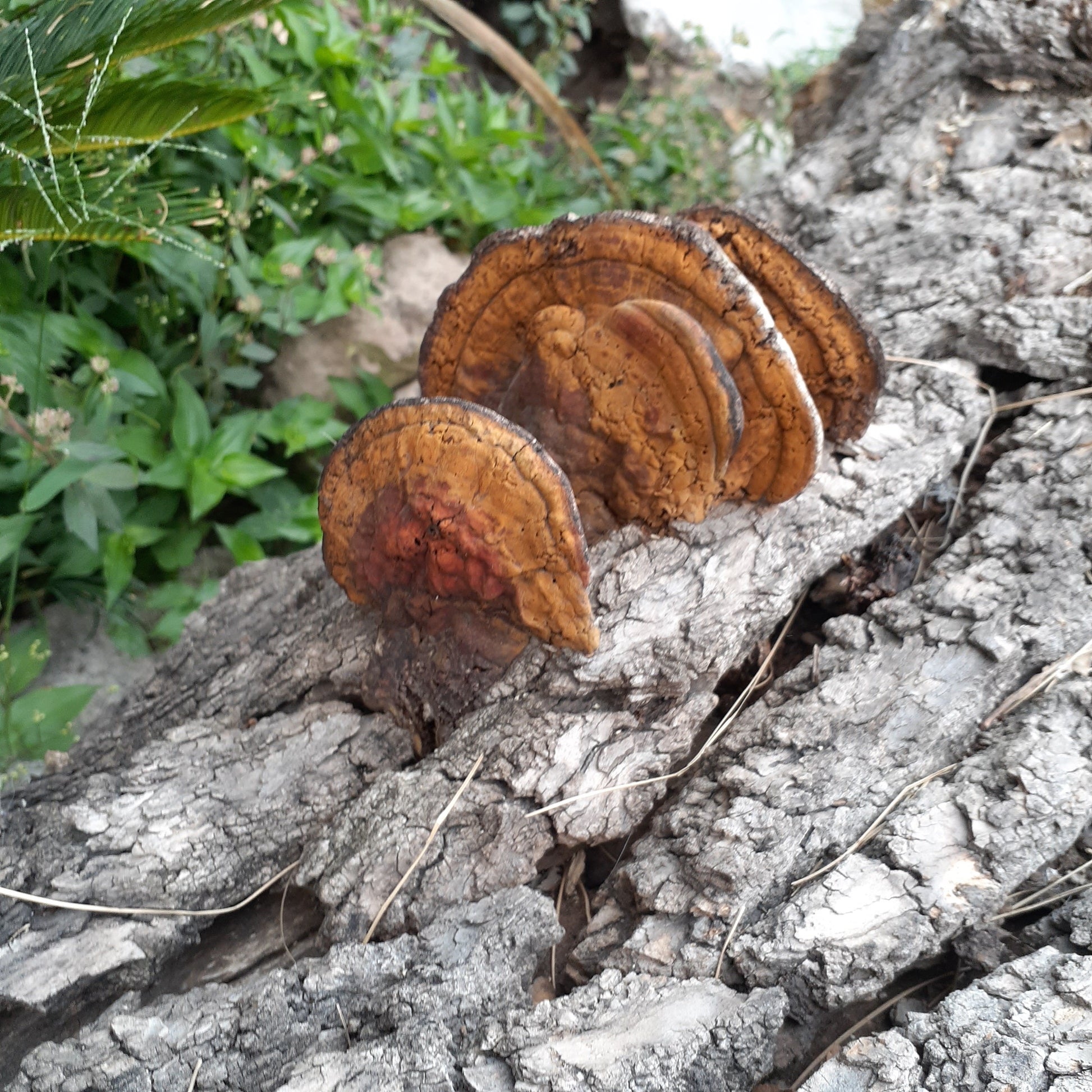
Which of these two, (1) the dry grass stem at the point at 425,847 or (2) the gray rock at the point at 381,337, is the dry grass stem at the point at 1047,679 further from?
(2) the gray rock at the point at 381,337

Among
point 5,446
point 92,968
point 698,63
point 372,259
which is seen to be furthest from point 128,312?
point 698,63

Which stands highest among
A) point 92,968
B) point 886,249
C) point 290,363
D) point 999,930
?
point 886,249

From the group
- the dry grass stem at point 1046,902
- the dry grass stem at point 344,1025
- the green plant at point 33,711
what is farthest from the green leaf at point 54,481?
the dry grass stem at point 1046,902

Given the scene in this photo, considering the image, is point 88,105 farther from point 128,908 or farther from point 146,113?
point 128,908

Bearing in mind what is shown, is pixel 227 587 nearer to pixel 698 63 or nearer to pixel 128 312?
pixel 128 312

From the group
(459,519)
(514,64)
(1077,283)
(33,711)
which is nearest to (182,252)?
(33,711)

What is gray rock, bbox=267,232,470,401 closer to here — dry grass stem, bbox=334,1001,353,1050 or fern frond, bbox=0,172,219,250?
fern frond, bbox=0,172,219,250
